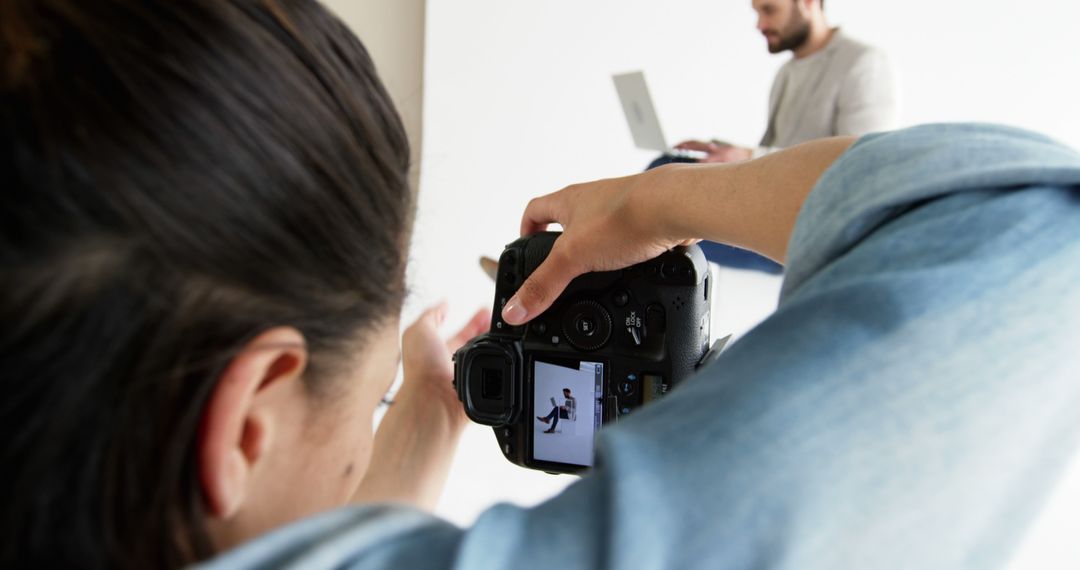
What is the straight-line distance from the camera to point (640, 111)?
210cm

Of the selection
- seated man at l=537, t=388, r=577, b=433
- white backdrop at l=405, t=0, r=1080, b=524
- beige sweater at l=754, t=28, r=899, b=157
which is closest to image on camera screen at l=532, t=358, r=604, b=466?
seated man at l=537, t=388, r=577, b=433

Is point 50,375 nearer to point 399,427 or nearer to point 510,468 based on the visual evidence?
point 399,427

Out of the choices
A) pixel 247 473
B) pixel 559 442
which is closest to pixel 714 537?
pixel 247 473

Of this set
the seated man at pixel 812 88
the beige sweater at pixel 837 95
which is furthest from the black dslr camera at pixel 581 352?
the beige sweater at pixel 837 95

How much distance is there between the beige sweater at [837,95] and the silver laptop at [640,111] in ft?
0.86

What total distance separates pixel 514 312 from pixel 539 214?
0.09 metres

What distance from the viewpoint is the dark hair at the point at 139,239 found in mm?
302

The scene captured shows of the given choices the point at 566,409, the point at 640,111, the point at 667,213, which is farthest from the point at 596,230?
the point at 640,111

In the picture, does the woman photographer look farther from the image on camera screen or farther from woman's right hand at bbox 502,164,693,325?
the image on camera screen

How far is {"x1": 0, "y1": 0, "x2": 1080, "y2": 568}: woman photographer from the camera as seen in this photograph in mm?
309

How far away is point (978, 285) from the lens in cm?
33

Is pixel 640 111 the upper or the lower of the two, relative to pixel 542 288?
lower

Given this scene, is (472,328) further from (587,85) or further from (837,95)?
(587,85)

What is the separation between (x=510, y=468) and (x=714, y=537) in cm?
193
